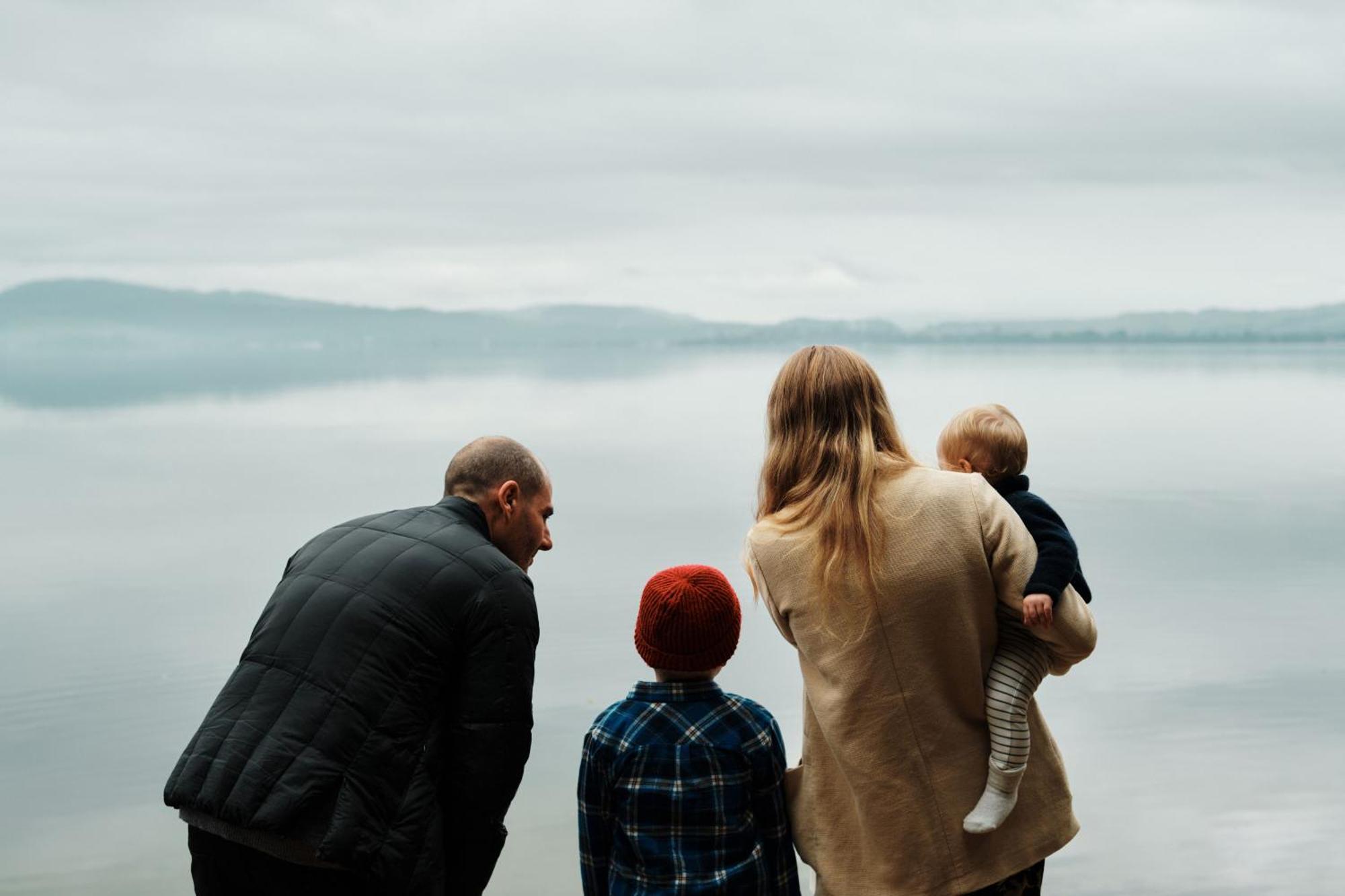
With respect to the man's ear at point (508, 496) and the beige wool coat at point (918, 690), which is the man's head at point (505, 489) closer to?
the man's ear at point (508, 496)

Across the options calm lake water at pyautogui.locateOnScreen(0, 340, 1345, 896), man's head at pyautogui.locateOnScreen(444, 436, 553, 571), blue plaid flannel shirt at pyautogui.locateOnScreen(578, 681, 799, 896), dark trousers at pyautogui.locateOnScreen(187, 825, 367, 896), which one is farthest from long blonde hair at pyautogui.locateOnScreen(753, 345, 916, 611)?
calm lake water at pyautogui.locateOnScreen(0, 340, 1345, 896)

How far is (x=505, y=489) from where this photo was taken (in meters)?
2.61

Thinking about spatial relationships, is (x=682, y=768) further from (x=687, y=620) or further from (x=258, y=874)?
(x=258, y=874)

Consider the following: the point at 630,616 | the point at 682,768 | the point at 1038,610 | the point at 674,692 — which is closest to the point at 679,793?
the point at 682,768

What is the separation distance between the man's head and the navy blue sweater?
0.90 meters

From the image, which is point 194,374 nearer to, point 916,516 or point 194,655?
point 194,655

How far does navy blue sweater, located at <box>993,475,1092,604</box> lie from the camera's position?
2.22 metres

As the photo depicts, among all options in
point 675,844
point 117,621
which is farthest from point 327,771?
point 117,621

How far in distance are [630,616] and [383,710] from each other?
316 inches

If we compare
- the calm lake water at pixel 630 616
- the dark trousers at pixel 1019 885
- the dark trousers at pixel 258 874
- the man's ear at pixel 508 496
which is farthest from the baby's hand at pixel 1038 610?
the calm lake water at pixel 630 616

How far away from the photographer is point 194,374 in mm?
85938

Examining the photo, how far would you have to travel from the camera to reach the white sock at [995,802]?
228cm

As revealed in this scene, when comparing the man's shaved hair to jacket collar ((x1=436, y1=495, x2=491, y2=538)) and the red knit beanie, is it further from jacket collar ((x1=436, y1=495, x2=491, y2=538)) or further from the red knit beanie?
the red knit beanie

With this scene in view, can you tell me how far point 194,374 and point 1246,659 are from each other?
278ft
